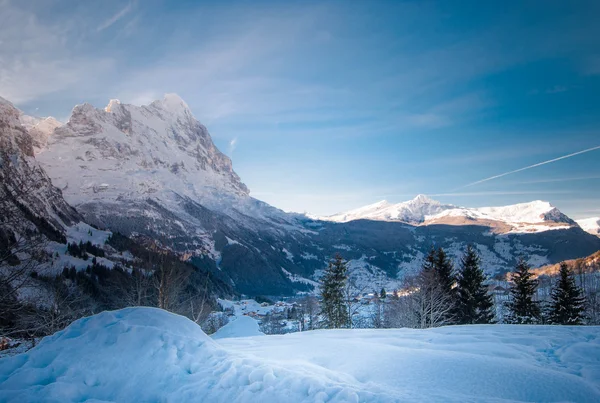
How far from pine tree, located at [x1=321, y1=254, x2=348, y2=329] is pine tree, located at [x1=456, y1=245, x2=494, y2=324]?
12.2 metres

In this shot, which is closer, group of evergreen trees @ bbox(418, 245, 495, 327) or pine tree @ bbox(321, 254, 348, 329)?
group of evergreen trees @ bbox(418, 245, 495, 327)

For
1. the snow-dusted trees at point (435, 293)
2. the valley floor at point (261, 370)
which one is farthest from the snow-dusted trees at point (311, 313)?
the valley floor at point (261, 370)

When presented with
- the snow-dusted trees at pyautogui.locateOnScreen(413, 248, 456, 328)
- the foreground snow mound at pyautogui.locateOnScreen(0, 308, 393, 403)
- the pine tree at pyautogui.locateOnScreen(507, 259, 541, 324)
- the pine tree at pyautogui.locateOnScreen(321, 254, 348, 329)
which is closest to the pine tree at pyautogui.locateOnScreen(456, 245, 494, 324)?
the snow-dusted trees at pyautogui.locateOnScreen(413, 248, 456, 328)

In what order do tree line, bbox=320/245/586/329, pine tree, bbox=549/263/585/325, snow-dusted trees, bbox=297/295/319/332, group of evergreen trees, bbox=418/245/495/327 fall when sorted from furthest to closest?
snow-dusted trees, bbox=297/295/319/332 → pine tree, bbox=549/263/585/325 → tree line, bbox=320/245/586/329 → group of evergreen trees, bbox=418/245/495/327

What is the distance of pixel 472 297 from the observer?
1097 inches

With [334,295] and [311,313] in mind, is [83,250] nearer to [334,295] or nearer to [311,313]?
[311,313]

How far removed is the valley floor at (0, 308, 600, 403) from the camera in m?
5.88

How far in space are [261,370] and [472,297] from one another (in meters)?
28.1

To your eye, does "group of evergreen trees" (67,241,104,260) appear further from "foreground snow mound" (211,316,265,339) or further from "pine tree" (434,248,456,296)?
"pine tree" (434,248,456,296)

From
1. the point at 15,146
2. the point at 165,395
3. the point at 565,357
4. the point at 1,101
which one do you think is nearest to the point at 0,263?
the point at 165,395

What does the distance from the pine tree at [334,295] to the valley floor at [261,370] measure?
26329mm

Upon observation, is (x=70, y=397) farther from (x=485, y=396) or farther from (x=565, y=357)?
(x=565, y=357)

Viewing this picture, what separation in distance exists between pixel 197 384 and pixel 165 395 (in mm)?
664

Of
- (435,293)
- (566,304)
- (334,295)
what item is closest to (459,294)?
(435,293)
